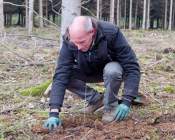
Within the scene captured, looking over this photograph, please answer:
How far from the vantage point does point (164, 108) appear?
499cm

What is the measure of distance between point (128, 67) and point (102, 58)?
248mm

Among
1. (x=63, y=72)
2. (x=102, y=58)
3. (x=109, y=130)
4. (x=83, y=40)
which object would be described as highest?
(x=83, y=40)

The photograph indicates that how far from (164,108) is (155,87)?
132cm

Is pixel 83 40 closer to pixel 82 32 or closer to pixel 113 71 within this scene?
pixel 82 32

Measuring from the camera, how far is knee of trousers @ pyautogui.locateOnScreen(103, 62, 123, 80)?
164 inches

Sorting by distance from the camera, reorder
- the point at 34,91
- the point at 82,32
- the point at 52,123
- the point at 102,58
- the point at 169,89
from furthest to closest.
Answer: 1. the point at 169,89
2. the point at 34,91
3. the point at 102,58
4. the point at 52,123
5. the point at 82,32

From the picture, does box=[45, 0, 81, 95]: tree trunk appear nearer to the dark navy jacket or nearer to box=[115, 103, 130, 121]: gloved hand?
the dark navy jacket

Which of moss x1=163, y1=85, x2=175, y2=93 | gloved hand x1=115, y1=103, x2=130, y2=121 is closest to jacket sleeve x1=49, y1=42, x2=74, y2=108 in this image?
gloved hand x1=115, y1=103, x2=130, y2=121

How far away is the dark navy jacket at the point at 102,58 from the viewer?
4020 mm

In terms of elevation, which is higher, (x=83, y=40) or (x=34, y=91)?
(x=83, y=40)

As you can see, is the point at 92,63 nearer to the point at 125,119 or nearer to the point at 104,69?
the point at 104,69

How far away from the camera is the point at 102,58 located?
416cm

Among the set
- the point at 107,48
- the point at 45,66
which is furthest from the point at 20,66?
the point at 107,48

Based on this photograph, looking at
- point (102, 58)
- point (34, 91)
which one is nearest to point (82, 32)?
point (102, 58)
